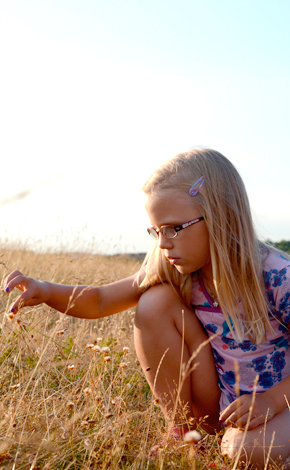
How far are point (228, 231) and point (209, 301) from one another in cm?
38

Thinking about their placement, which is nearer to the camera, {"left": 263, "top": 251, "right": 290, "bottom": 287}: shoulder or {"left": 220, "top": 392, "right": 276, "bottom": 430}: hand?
{"left": 220, "top": 392, "right": 276, "bottom": 430}: hand

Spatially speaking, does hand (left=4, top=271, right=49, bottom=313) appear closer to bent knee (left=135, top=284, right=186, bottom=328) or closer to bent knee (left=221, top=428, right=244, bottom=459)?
bent knee (left=135, top=284, right=186, bottom=328)

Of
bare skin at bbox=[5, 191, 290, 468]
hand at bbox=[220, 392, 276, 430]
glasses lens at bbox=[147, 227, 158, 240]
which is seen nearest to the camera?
hand at bbox=[220, 392, 276, 430]

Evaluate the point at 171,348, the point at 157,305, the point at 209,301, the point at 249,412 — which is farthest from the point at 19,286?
the point at 249,412

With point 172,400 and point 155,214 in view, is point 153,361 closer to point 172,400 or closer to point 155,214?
point 172,400

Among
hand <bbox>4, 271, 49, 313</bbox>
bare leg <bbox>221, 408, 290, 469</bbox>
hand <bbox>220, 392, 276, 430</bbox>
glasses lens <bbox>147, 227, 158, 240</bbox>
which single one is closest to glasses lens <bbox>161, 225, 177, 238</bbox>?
glasses lens <bbox>147, 227, 158, 240</bbox>

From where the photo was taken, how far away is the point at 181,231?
2.12 m

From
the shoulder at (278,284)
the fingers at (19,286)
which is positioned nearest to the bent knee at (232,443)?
the shoulder at (278,284)

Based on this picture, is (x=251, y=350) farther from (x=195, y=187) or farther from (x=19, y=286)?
(x=19, y=286)

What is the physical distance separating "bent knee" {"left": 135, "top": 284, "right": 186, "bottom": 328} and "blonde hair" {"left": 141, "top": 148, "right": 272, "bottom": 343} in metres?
0.23

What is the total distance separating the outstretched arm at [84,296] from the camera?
2.20m

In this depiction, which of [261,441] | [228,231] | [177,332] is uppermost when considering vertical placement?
[228,231]

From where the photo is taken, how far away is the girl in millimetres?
2119

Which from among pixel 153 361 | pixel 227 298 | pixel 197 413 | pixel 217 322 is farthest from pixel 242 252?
pixel 197 413
